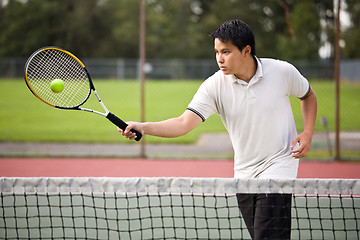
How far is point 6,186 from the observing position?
128 inches

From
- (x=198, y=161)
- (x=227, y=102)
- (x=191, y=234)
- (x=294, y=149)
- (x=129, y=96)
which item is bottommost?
(x=129, y=96)

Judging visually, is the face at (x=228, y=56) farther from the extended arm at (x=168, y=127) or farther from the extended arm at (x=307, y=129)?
the extended arm at (x=307, y=129)

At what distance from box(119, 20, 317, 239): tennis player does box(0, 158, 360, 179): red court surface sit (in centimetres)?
377

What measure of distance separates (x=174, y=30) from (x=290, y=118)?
3425cm

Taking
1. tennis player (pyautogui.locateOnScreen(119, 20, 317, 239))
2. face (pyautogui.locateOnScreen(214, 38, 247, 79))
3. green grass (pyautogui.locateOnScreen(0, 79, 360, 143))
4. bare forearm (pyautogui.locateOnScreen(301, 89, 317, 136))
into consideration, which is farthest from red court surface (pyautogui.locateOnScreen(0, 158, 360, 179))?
face (pyautogui.locateOnScreen(214, 38, 247, 79))

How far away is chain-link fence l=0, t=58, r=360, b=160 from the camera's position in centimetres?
907

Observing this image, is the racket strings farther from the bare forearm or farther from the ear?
the bare forearm

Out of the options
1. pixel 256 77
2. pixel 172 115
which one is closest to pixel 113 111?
pixel 172 115

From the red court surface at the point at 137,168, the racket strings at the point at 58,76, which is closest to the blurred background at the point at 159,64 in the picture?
the red court surface at the point at 137,168

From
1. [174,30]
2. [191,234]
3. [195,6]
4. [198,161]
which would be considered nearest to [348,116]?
[198,161]

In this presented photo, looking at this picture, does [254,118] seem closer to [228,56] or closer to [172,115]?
[228,56]

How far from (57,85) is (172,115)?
1323cm

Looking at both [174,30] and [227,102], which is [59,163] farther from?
[174,30]

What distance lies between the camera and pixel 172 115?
16906 millimetres
